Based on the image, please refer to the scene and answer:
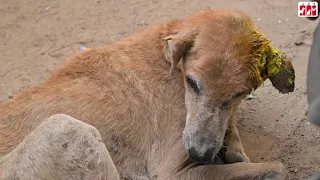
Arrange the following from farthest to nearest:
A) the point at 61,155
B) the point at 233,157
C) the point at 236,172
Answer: the point at 233,157, the point at 236,172, the point at 61,155

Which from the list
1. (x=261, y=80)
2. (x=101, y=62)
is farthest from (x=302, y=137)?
(x=101, y=62)

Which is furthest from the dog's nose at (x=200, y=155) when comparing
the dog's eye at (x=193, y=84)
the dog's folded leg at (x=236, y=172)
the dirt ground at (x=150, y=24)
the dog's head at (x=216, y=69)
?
the dirt ground at (x=150, y=24)

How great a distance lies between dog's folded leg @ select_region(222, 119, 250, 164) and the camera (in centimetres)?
689

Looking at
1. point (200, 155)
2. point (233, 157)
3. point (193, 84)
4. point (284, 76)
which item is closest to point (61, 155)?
point (200, 155)

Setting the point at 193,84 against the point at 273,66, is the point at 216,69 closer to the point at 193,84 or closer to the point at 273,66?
the point at 193,84

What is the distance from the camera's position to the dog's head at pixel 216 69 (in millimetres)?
6203

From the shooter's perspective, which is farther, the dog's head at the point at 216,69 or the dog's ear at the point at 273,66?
the dog's ear at the point at 273,66

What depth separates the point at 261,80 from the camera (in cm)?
642

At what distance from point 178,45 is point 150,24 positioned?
11.5 feet

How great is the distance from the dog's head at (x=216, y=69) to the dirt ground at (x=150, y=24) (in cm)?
121

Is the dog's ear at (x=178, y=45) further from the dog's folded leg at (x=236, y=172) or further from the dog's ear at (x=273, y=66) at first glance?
the dog's folded leg at (x=236, y=172)

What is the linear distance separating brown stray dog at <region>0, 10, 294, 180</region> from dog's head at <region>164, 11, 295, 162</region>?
0.01 m

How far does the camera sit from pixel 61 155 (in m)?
5.84

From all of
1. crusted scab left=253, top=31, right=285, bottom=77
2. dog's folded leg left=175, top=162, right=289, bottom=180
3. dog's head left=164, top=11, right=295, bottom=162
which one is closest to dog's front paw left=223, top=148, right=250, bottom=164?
dog's folded leg left=175, top=162, right=289, bottom=180
